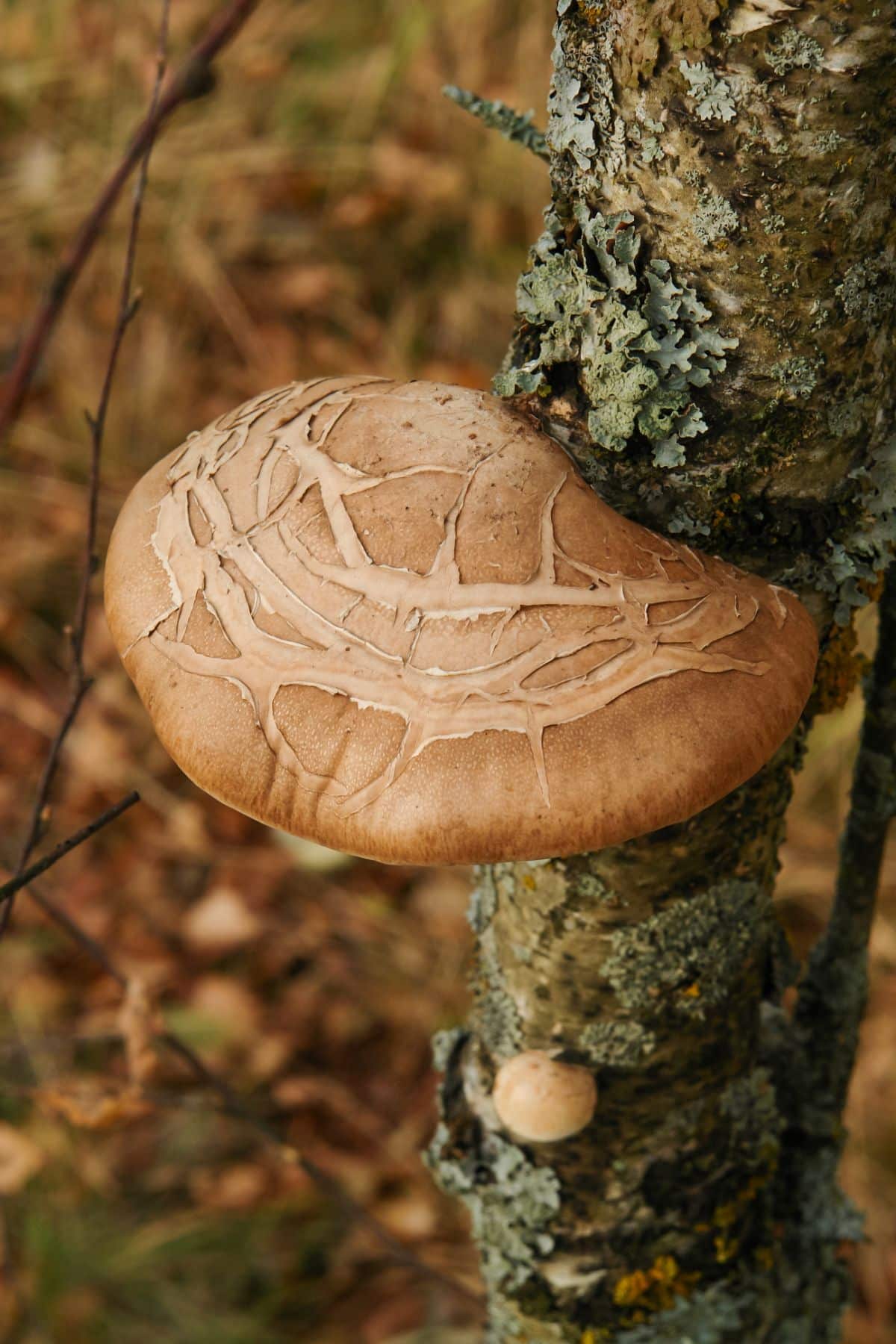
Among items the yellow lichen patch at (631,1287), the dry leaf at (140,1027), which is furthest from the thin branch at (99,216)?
the yellow lichen patch at (631,1287)

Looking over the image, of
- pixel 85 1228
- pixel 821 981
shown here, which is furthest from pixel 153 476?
pixel 85 1228

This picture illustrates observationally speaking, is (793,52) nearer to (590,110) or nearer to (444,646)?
(590,110)

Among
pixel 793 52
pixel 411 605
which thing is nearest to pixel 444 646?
pixel 411 605

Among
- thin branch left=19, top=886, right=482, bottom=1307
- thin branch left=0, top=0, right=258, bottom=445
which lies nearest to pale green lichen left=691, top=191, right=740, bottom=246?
thin branch left=0, top=0, right=258, bottom=445

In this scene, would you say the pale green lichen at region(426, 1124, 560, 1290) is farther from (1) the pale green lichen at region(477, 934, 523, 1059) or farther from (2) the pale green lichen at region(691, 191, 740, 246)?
(2) the pale green lichen at region(691, 191, 740, 246)

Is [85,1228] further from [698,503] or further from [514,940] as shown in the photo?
[698,503]

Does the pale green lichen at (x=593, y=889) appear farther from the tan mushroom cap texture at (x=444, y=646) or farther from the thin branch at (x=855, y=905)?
the thin branch at (x=855, y=905)
